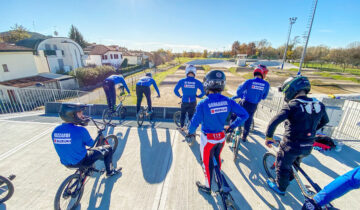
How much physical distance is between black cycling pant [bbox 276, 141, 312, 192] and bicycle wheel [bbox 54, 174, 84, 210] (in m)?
3.42

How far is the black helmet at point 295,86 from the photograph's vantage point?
6.88ft

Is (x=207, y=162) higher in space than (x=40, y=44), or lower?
lower

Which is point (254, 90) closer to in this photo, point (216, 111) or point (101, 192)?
point (216, 111)

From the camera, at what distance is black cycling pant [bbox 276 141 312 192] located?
214 cm

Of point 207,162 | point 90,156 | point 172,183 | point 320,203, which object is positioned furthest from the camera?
point 172,183

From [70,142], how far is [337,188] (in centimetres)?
352

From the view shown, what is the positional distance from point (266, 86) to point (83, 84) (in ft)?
A: 87.7

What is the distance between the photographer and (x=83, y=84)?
23266 mm

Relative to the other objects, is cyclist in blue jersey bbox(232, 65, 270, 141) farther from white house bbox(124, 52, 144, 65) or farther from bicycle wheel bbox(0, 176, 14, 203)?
white house bbox(124, 52, 144, 65)

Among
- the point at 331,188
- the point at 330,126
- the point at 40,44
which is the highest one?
the point at 40,44

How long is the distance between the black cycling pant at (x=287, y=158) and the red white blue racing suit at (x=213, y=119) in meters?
0.83

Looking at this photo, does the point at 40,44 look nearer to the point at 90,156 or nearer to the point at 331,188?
the point at 90,156

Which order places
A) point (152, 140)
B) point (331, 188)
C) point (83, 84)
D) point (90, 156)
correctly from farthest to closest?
1. point (83, 84)
2. point (152, 140)
3. point (90, 156)
4. point (331, 188)

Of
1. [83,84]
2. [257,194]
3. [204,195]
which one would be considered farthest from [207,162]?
[83,84]
